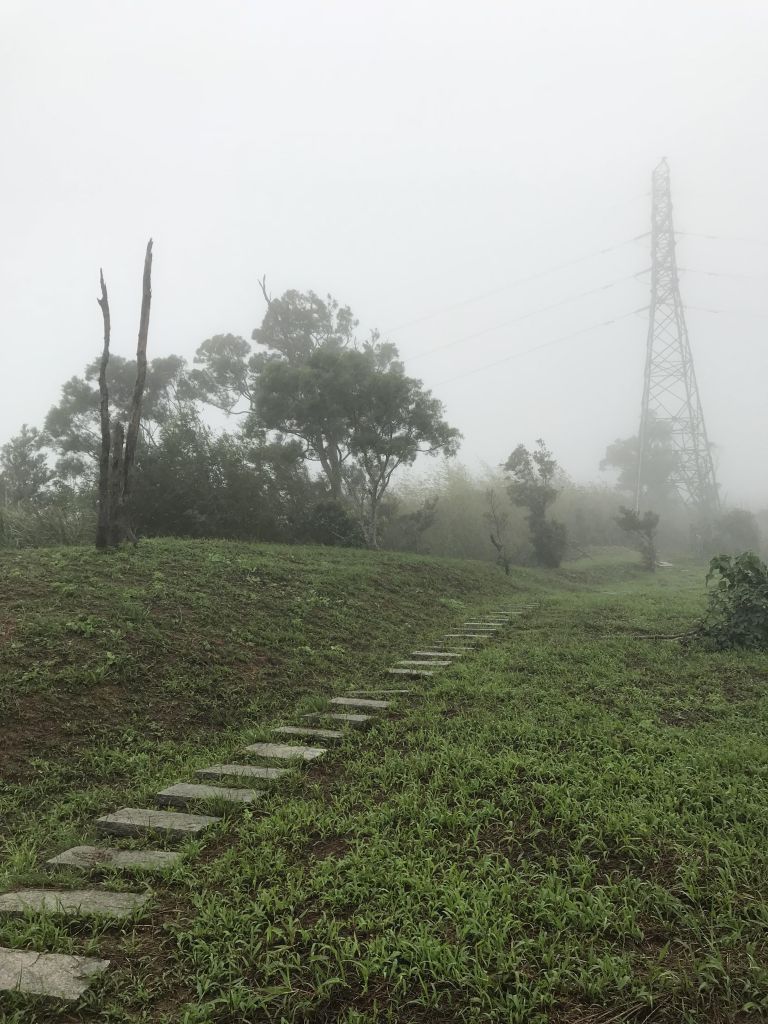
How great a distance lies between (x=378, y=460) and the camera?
624 inches

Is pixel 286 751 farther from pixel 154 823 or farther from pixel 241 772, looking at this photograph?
pixel 154 823

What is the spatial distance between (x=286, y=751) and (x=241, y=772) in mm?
375

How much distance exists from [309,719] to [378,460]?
38.6ft

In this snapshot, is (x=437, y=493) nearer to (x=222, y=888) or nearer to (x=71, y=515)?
(x=71, y=515)

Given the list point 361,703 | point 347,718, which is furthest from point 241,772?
point 361,703

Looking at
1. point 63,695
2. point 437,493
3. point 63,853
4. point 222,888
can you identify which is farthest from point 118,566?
point 437,493

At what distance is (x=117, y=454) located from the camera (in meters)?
8.09

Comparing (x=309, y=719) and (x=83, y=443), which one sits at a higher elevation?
(x=83, y=443)


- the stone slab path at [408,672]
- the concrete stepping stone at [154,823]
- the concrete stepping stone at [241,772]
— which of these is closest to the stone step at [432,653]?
the stone slab path at [408,672]

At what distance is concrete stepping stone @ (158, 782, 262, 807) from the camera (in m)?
3.05

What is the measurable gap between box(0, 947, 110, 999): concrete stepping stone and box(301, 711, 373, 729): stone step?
Result: 7.89 ft

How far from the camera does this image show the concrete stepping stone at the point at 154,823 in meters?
2.75

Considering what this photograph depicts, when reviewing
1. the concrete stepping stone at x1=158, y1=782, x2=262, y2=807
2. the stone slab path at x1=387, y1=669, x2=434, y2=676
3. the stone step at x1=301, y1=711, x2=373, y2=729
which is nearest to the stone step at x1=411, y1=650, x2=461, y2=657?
the stone slab path at x1=387, y1=669, x2=434, y2=676

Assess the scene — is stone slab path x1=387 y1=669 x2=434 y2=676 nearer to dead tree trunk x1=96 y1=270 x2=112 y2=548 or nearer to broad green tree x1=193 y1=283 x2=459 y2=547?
dead tree trunk x1=96 y1=270 x2=112 y2=548
